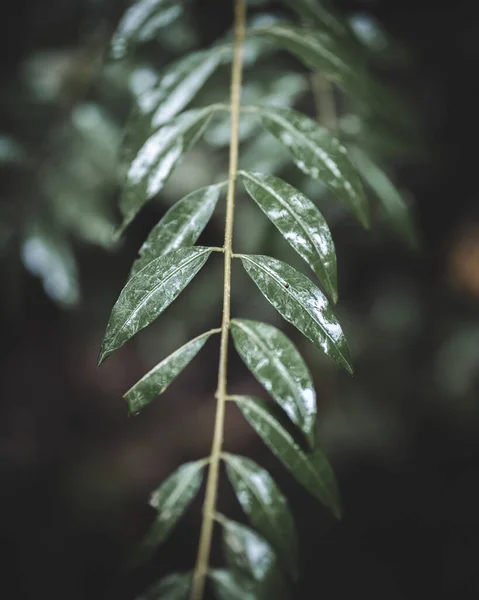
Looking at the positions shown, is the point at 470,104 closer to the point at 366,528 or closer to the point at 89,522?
the point at 366,528

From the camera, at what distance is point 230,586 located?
0.70m

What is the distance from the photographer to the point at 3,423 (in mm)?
2506

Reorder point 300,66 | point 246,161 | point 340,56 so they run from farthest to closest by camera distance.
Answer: point 300,66, point 246,161, point 340,56

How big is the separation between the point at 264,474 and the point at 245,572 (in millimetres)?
147

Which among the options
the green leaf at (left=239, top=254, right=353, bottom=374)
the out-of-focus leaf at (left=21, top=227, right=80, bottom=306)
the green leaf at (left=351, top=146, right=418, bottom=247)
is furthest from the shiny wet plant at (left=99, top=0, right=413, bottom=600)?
the out-of-focus leaf at (left=21, top=227, right=80, bottom=306)

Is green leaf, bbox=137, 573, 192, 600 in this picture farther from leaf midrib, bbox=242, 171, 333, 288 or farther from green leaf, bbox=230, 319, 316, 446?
leaf midrib, bbox=242, 171, 333, 288

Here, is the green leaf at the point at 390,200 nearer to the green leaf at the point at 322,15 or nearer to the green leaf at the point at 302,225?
the green leaf at the point at 322,15

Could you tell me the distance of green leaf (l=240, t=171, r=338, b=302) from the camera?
57 centimetres

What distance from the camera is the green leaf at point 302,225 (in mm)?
571

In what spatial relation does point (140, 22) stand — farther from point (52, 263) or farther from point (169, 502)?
point (169, 502)

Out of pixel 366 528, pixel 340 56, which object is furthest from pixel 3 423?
pixel 340 56

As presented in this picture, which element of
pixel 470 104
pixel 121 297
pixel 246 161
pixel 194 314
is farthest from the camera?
pixel 194 314

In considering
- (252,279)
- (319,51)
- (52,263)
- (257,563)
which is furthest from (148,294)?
(52,263)

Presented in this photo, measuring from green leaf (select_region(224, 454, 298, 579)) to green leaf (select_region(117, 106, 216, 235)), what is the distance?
14.8 inches
